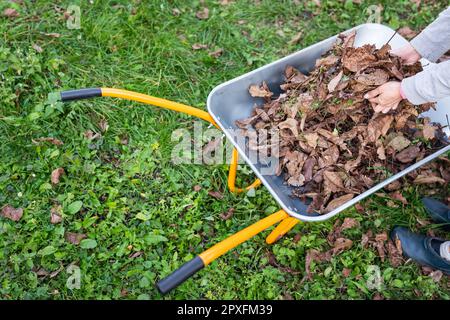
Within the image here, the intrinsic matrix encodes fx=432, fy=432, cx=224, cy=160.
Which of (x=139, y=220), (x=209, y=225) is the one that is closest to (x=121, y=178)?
(x=139, y=220)

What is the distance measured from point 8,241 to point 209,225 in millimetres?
1317

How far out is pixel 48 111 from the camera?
10.5 feet

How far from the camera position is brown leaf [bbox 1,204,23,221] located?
9.46ft

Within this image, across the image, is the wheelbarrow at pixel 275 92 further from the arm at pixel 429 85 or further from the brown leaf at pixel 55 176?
the brown leaf at pixel 55 176

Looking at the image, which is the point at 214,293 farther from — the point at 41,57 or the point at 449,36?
the point at 41,57

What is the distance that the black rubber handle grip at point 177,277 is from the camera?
1774mm

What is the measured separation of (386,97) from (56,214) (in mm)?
2201

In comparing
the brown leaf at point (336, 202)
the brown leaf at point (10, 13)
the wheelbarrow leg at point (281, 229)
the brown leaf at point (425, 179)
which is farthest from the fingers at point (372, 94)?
the brown leaf at point (10, 13)

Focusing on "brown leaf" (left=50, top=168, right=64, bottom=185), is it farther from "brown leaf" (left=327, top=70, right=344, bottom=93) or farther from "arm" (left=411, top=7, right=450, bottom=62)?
"arm" (left=411, top=7, right=450, bottom=62)

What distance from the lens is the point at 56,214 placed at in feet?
9.57

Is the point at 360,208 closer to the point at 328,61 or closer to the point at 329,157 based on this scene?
the point at 329,157

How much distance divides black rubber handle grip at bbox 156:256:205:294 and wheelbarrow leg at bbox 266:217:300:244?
0.83 meters

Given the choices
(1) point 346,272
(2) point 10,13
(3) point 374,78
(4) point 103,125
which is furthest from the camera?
(2) point 10,13

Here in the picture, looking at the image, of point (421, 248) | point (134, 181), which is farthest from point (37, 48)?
point (421, 248)
